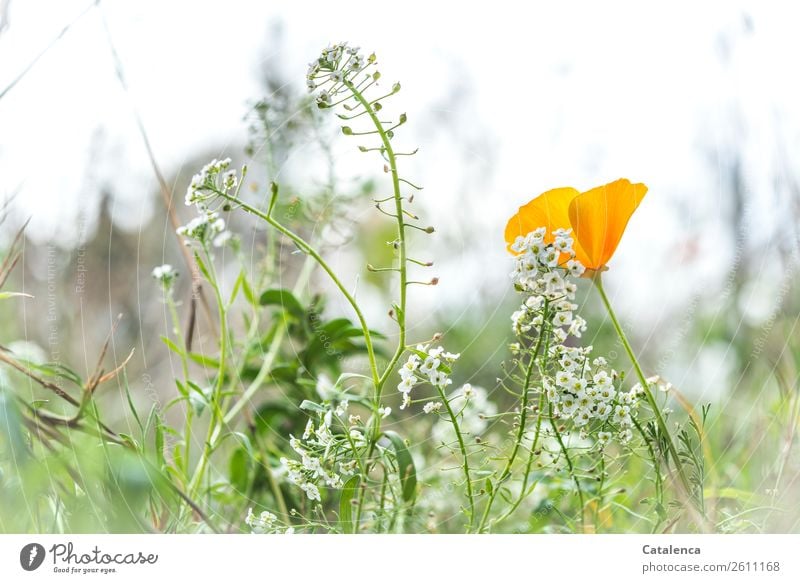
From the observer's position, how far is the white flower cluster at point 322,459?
382 millimetres

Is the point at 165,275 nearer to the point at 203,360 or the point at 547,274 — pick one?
the point at 203,360

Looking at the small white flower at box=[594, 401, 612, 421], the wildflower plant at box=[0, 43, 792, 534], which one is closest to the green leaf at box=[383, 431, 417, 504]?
the wildflower plant at box=[0, 43, 792, 534]

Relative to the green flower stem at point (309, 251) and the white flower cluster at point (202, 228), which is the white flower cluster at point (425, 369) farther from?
the white flower cluster at point (202, 228)

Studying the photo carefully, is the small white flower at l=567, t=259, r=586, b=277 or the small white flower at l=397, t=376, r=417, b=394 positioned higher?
the small white flower at l=567, t=259, r=586, b=277

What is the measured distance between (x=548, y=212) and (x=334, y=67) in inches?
5.4

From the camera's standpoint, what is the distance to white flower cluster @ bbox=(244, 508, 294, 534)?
0.41 m

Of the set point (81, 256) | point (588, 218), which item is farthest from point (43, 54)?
point (588, 218)

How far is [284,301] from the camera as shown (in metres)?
0.50

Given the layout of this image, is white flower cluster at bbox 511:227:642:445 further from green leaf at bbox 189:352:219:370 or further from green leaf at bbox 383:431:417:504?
green leaf at bbox 189:352:219:370

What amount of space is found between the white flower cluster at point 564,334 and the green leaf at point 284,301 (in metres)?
0.18

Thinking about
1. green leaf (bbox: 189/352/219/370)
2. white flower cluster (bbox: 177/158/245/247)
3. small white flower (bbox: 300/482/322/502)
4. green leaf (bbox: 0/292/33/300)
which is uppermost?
white flower cluster (bbox: 177/158/245/247)

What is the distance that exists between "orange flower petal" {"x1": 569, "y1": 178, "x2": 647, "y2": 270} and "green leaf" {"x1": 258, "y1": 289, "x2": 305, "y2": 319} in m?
0.21
